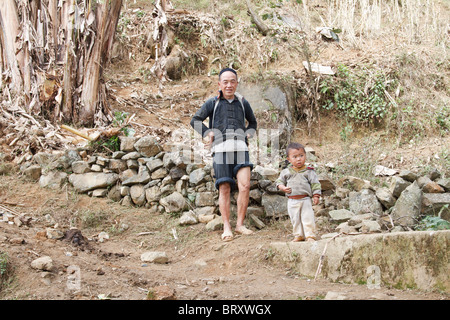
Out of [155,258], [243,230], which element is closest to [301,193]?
[243,230]

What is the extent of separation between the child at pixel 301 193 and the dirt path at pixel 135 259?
15.3 inches

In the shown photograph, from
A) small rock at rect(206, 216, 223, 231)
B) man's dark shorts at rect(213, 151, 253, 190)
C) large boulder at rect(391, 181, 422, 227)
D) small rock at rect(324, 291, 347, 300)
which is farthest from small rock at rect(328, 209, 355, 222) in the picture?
small rock at rect(324, 291, 347, 300)

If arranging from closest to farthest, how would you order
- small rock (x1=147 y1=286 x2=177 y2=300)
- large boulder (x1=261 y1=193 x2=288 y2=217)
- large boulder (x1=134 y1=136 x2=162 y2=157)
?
small rock (x1=147 y1=286 x2=177 y2=300) < large boulder (x1=261 y1=193 x2=288 y2=217) < large boulder (x1=134 y1=136 x2=162 y2=157)

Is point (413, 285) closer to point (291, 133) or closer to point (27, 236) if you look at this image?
point (27, 236)

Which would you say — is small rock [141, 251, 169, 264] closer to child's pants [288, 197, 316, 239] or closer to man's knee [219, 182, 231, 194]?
man's knee [219, 182, 231, 194]

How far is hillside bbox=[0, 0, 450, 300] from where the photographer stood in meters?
2.71

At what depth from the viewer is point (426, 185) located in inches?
166

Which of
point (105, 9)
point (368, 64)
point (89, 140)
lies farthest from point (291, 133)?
point (105, 9)

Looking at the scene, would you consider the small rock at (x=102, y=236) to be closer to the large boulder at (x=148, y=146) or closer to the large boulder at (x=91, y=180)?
the large boulder at (x=91, y=180)

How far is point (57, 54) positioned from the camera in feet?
19.2

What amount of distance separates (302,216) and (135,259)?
65.0 inches

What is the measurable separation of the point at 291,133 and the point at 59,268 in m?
4.32

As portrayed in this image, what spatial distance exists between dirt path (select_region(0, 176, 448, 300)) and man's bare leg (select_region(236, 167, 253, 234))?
0.46 ft

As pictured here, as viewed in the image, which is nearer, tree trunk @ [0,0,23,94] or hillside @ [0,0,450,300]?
hillside @ [0,0,450,300]
